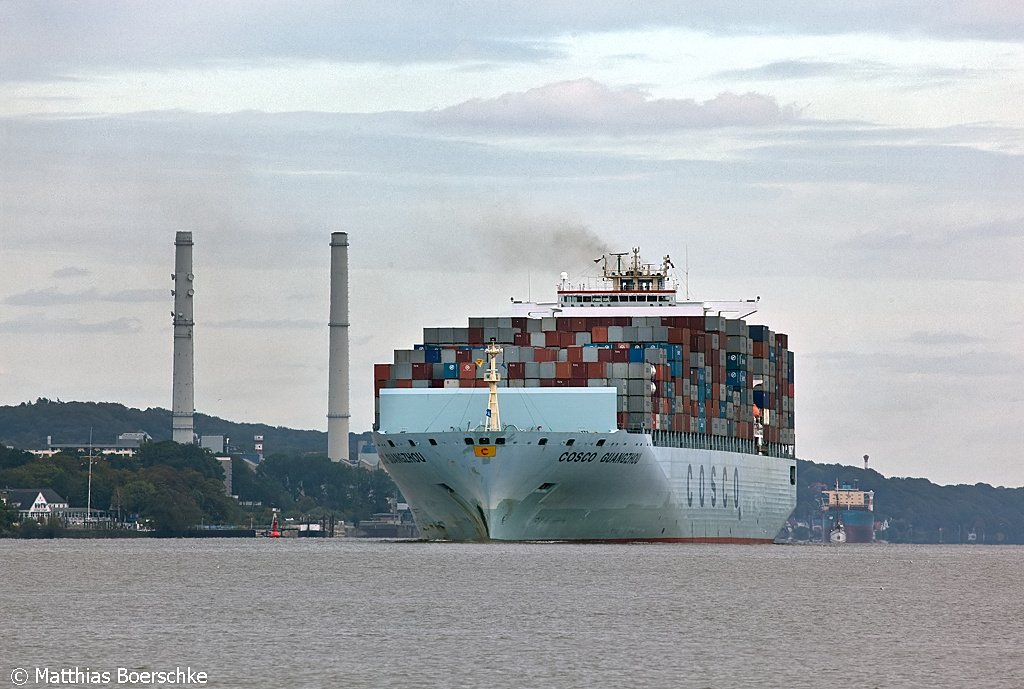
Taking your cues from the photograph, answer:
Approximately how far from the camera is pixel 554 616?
66.6 m

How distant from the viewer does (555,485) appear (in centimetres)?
11162

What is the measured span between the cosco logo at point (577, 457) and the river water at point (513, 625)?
335 inches

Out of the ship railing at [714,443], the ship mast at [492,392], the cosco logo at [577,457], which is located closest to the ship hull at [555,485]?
the cosco logo at [577,457]

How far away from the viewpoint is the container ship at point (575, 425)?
110562mm

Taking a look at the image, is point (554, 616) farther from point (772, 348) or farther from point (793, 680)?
point (772, 348)

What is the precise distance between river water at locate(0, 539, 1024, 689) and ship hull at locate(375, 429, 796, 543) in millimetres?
7397

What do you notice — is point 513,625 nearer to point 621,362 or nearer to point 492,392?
point 492,392

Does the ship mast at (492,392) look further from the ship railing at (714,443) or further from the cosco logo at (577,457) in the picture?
the ship railing at (714,443)

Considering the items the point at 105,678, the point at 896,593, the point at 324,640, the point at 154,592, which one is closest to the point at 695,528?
the point at 896,593

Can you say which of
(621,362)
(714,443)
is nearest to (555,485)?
(621,362)

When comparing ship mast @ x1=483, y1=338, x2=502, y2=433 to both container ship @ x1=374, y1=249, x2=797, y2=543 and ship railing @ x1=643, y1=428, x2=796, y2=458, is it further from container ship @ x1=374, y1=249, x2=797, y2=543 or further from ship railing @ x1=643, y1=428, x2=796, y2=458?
ship railing @ x1=643, y1=428, x2=796, y2=458

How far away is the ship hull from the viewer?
109562 mm

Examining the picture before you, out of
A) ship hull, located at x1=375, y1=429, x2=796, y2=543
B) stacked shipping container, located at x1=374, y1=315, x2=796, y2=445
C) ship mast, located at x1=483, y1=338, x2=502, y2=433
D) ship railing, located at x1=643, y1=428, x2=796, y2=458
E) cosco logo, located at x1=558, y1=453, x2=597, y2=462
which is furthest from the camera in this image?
ship railing, located at x1=643, y1=428, x2=796, y2=458

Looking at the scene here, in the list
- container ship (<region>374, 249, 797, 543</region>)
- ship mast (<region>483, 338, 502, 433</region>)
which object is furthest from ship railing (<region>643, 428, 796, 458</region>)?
ship mast (<region>483, 338, 502, 433</region>)
